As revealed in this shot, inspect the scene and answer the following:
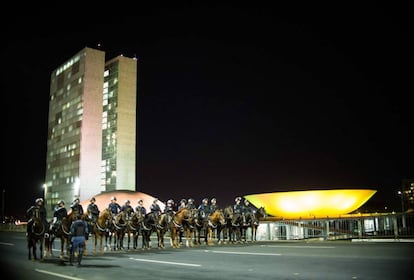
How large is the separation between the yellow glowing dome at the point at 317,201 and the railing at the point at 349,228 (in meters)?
4.85

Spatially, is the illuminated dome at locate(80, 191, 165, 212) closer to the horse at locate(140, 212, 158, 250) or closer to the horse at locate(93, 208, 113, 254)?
the horse at locate(140, 212, 158, 250)

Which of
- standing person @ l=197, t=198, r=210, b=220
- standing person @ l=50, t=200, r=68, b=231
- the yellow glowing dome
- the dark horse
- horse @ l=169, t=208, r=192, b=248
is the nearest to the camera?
the dark horse

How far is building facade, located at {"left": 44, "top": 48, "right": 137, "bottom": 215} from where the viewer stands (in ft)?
314

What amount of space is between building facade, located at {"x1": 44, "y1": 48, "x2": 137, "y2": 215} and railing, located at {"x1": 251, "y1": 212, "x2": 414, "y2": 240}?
223ft

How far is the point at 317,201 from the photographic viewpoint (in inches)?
1428

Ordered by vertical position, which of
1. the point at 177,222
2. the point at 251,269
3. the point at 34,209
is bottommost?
the point at 251,269

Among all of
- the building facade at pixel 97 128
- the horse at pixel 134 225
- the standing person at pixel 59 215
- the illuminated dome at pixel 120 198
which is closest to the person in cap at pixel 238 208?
the horse at pixel 134 225

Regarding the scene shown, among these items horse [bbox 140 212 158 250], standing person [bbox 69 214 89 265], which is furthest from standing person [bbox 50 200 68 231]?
horse [bbox 140 212 158 250]

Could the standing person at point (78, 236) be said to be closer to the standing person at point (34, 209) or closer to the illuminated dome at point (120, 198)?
the standing person at point (34, 209)

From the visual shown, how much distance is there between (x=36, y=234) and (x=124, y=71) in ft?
279

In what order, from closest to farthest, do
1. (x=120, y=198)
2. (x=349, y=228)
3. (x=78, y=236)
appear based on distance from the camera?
1. (x=78, y=236)
2. (x=349, y=228)
3. (x=120, y=198)

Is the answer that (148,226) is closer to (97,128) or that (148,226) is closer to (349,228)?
(349,228)

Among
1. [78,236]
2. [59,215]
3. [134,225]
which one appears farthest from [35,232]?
[134,225]

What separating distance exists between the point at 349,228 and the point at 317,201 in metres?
8.18
